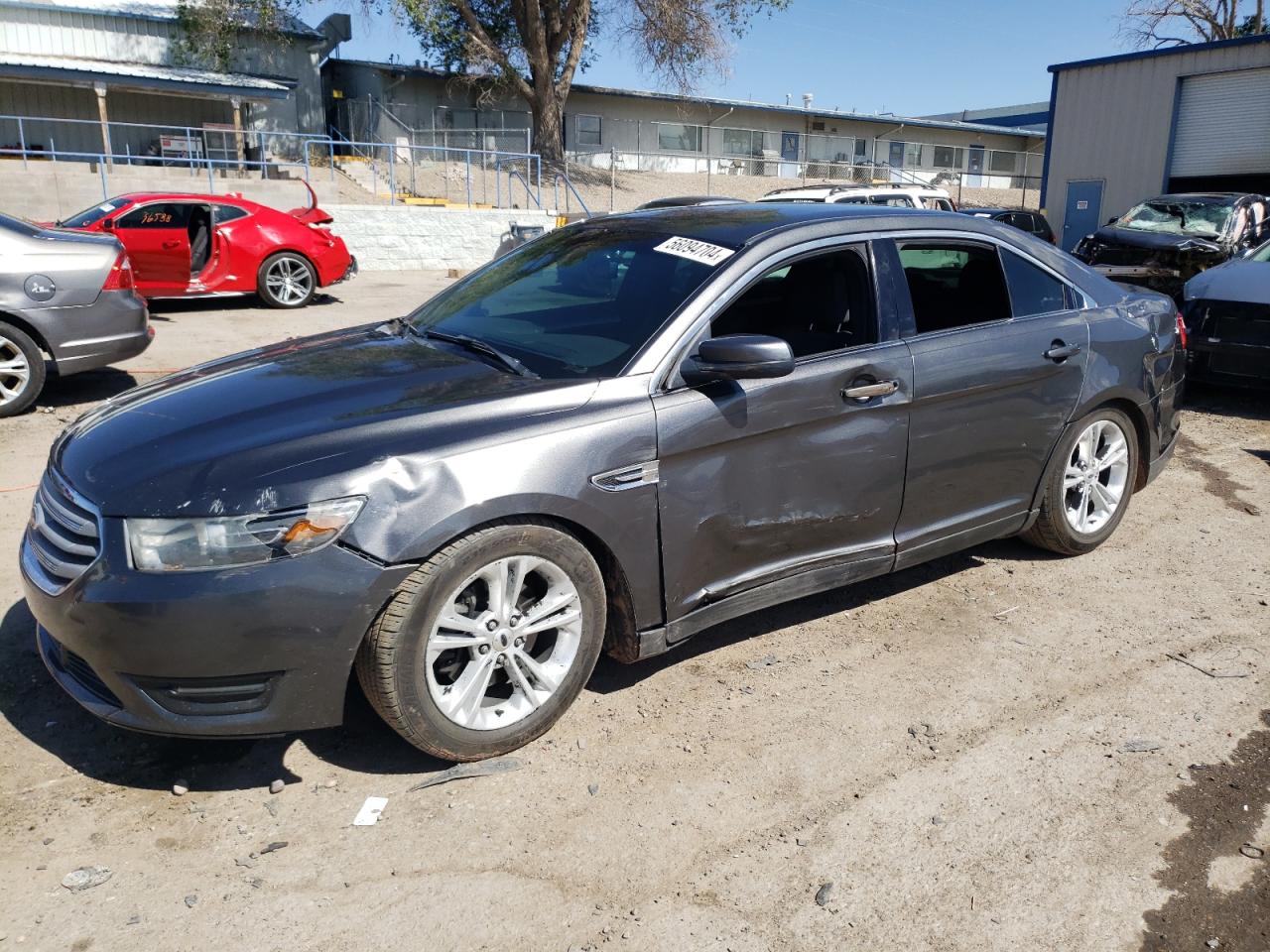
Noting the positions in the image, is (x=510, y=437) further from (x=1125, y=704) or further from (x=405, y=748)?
(x=1125, y=704)

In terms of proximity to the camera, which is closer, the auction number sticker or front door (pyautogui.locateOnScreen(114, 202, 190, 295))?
the auction number sticker

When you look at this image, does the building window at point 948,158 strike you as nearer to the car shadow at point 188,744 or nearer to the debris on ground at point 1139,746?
the debris on ground at point 1139,746

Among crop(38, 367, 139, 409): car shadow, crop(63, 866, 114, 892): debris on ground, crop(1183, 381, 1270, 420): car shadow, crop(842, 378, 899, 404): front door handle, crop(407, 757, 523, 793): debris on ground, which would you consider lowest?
crop(1183, 381, 1270, 420): car shadow

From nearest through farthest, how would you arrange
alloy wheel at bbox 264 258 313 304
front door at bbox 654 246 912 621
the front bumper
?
the front bumper, front door at bbox 654 246 912 621, alloy wheel at bbox 264 258 313 304

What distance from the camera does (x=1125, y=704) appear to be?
361 centimetres

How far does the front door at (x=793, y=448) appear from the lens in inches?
132

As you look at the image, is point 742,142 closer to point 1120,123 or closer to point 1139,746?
point 1120,123

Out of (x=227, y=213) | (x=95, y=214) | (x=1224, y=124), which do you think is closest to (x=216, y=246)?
(x=227, y=213)

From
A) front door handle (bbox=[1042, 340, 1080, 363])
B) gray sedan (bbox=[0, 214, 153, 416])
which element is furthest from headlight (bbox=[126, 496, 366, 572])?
gray sedan (bbox=[0, 214, 153, 416])

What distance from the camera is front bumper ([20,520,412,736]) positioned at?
2.66 metres

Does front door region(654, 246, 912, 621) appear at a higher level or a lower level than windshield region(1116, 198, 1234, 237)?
lower

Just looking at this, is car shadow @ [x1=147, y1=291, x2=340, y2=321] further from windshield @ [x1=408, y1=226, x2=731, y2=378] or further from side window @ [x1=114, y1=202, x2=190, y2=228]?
windshield @ [x1=408, y1=226, x2=731, y2=378]

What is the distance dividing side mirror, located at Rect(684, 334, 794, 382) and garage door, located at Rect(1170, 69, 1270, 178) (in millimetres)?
24979

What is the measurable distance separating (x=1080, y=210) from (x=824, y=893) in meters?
27.1
